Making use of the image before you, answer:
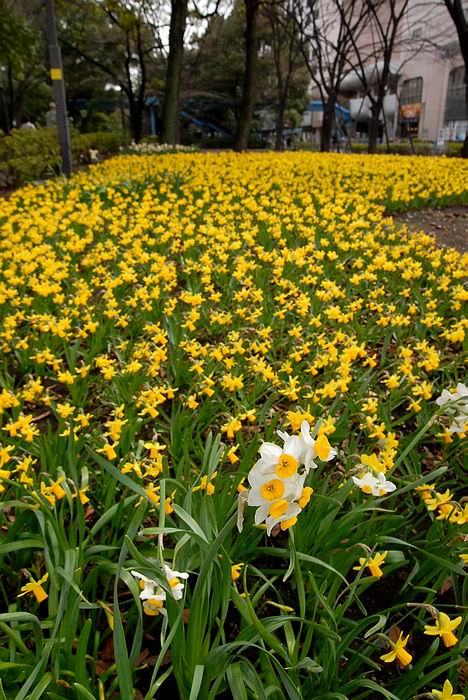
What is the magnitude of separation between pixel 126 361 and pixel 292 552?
1841 millimetres

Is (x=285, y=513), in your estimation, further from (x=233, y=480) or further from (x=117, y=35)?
(x=117, y=35)

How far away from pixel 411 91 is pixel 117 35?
90.3 feet

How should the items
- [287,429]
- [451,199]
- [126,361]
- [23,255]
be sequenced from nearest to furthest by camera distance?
[287,429] < [126,361] < [23,255] < [451,199]

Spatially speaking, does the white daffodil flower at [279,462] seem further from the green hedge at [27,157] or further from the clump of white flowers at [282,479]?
the green hedge at [27,157]

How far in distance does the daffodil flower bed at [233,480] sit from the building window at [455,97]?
37.4 m

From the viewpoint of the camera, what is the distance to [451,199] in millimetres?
7746

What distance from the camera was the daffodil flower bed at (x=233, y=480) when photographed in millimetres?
1148

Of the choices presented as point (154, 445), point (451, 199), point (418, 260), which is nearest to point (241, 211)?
point (418, 260)

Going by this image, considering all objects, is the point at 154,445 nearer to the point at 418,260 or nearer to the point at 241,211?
the point at 418,260

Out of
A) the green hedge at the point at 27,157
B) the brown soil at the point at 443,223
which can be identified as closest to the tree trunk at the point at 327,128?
the green hedge at the point at 27,157

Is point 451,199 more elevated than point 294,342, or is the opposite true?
point 451,199

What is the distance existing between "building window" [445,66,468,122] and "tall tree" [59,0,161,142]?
21.2 meters

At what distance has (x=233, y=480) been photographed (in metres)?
1.59

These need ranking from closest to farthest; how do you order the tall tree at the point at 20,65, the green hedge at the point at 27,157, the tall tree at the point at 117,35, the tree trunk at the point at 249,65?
the green hedge at the point at 27,157
the tall tree at the point at 20,65
the tree trunk at the point at 249,65
the tall tree at the point at 117,35
